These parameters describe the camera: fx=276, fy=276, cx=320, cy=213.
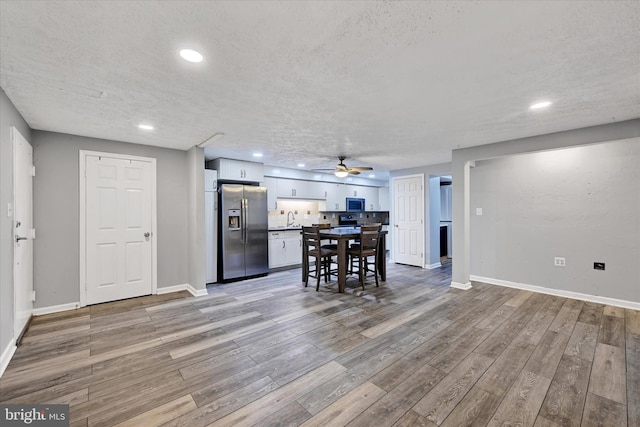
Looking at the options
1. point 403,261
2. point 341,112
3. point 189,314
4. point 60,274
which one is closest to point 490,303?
point 403,261

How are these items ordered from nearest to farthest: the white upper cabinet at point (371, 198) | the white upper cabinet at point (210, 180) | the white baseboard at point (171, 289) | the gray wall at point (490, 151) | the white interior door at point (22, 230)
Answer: the white interior door at point (22, 230) → the gray wall at point (490, 151) → the white baseboard at point (171, 289) → the white upper cabinet at point (210, 180) → the white upper cabinet at point (371, 198)

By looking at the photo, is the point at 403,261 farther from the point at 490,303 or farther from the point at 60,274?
the point at 60,274

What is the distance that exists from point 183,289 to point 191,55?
381cm

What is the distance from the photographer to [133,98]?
247cm

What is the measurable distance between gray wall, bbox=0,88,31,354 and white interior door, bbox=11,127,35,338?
0.12 m

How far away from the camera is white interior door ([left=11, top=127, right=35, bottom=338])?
262 centimetres

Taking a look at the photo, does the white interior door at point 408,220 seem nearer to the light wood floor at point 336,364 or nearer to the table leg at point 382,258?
the table leg at point 382,258

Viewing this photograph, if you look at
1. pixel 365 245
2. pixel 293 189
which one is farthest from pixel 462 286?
pixel 293 189

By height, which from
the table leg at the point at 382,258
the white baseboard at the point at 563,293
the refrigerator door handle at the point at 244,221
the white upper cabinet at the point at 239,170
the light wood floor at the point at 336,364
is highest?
the white upper cabinet at the point at 239,170

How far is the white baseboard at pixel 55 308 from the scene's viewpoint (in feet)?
11.1

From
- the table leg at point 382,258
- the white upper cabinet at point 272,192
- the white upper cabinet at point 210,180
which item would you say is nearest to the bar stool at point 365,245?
the table leg at point 382,258

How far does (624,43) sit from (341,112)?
2020 millimetres

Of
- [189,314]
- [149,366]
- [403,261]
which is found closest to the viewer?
[149,366]

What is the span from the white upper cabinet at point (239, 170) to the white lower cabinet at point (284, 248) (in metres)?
1.23
